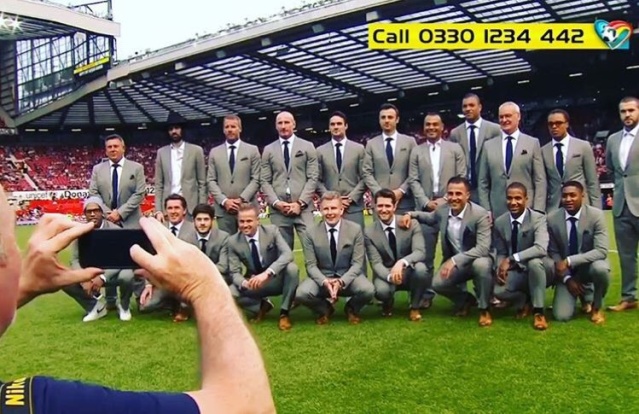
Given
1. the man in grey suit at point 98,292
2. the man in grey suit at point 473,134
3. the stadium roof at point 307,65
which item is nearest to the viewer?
the man in grey suit at point 98,292

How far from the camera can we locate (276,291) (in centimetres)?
616

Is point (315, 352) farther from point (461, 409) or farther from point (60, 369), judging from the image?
point (60, 369)

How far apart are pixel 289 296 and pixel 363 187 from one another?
1579 millimetres

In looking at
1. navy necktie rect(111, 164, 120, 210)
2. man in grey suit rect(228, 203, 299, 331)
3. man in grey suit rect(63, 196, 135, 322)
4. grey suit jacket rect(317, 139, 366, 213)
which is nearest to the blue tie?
grey suit jacket rect(317, 139, 366, 213)

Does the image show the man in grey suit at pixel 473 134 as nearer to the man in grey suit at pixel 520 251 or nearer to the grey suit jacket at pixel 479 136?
the grey suit jacket at pixel 479 136

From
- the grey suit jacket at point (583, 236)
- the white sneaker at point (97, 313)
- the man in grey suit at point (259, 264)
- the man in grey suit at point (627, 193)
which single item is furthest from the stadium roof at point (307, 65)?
the white sneaker at point (97, 313)

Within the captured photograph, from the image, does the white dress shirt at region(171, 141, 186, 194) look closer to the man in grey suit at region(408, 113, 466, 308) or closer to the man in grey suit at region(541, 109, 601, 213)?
the man in grey suit at region(408, 113, 466, 308)

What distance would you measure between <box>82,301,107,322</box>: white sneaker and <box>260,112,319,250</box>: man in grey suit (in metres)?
1.97

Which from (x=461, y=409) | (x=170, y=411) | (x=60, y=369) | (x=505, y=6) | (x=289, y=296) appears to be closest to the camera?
(x=170, y=411)

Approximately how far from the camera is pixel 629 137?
19.6ft

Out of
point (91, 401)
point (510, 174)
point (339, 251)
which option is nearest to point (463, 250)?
point (510, 174)

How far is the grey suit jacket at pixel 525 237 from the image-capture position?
18.4ft

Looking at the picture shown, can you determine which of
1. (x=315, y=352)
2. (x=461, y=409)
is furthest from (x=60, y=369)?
(x=461, y=409)

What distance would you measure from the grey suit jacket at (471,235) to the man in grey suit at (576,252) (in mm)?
Result: 571
